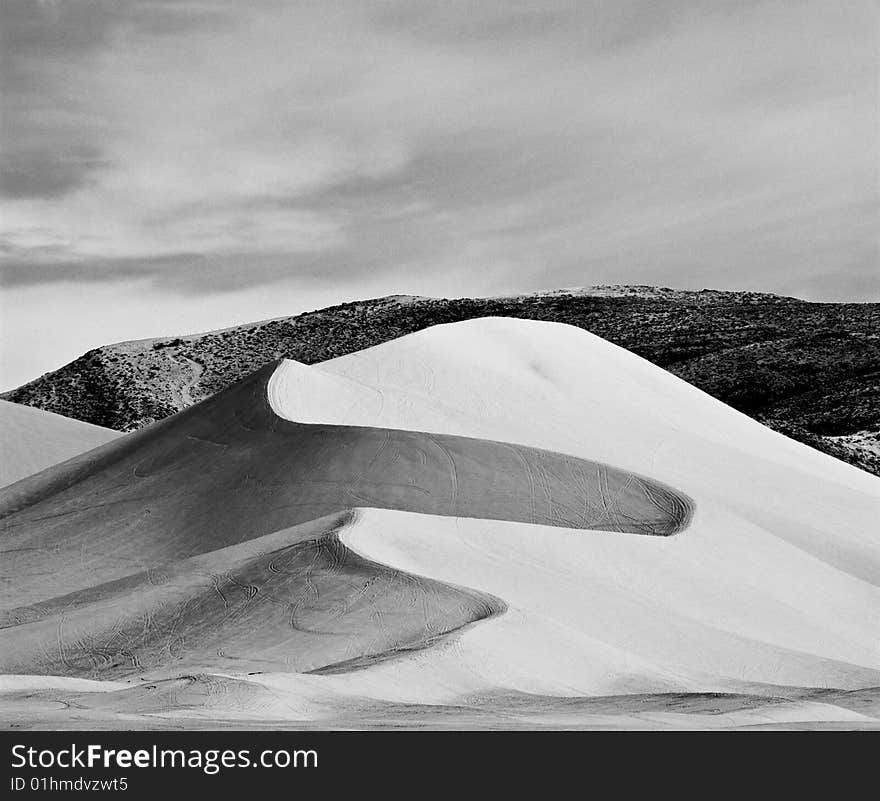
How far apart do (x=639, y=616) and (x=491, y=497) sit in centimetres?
497

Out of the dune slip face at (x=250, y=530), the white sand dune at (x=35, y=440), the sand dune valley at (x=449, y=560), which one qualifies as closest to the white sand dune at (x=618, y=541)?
the sand dune valley at (x=449, y=560)

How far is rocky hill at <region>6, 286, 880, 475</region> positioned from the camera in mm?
55375

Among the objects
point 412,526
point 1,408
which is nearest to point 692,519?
point 412,526

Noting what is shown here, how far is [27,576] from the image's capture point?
64.3 ft

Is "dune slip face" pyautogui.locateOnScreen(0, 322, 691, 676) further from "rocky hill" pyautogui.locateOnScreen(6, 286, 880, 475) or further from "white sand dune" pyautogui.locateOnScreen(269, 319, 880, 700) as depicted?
"rocky hill" pyautogui.locateOnScreen(6, 286, 880, 475)

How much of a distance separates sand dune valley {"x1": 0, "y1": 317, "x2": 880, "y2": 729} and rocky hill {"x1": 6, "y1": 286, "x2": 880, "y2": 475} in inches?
971

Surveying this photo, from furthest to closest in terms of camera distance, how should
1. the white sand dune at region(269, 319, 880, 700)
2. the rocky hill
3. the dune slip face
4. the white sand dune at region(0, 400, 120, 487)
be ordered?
the rocky hill
the white sand dune at region(0, 400, 120, 487)
the dune slip face
the white sand dune at region(269, 319, 880, 700)

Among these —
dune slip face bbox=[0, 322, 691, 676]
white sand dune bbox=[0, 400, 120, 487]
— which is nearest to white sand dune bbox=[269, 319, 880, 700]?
dune slip face bbox=[0, 322, 691, 676]

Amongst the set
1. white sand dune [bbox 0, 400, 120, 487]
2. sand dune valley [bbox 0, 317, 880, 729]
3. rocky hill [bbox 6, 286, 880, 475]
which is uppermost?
rocky hill [bbox 6, 286, 880, 475]

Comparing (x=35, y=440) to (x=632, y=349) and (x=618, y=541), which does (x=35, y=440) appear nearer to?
(x=618, y=541)

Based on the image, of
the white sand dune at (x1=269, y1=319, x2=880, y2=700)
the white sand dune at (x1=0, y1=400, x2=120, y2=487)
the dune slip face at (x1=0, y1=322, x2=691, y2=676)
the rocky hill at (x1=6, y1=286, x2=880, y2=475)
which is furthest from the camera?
the rocky hill at (x1=6, y1=286, x2=880, y2=475)

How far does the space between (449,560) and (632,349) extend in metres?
49.5

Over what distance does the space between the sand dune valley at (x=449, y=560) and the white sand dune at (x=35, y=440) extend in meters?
9.19

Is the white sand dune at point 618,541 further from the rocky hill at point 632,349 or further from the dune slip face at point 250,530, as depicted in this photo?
the rocky hill at point 632,349
